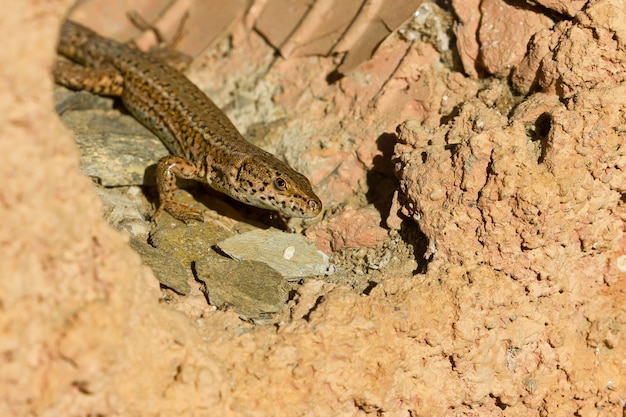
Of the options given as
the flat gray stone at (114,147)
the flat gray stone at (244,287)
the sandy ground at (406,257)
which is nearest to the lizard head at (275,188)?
the sandy ground at (406,257)

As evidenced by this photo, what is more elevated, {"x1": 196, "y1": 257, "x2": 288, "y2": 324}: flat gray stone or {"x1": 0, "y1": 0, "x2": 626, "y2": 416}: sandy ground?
{"x1": 0, "y1": 0, "x2": 626, "y2": 416}: sandy ground

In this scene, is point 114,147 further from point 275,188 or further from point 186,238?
point 275,188

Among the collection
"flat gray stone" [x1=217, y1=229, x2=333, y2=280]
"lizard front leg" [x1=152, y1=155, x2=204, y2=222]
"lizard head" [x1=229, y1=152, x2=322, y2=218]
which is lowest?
"lizard front leg" [x1=152, y1=155, x2=204, y2=222]

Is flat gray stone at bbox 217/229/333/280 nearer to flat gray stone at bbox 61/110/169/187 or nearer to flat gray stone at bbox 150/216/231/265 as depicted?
flat gray stone at bbox 150/216/231/265

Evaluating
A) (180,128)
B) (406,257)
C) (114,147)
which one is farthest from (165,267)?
(180,128)

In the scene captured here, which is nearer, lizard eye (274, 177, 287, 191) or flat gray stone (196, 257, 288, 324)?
flat gray stone (196, 257, 288, 324)

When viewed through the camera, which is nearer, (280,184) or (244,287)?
(244,287)

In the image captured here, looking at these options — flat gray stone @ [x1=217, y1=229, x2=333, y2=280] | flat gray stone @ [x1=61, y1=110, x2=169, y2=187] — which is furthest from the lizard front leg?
flat gray stone @ [x1=217, y1=229, x2=333, y2=280]
